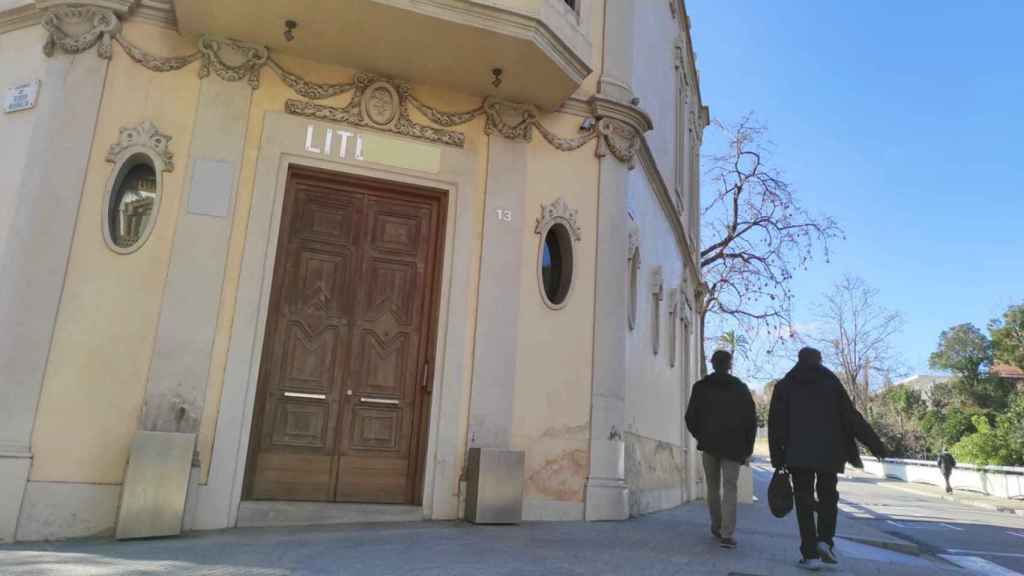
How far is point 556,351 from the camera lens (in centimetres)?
784

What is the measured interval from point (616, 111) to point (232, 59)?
4.38 meters

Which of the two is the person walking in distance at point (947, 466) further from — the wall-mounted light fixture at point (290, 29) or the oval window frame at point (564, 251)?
the wall-mounted light fixture at point (290, 29)

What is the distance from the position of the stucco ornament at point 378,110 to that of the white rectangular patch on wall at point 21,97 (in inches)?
94.6

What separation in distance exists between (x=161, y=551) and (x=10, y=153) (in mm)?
4387

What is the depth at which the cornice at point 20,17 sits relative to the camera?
7116mm

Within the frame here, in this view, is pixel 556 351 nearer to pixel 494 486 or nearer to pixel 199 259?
pixel 494 486

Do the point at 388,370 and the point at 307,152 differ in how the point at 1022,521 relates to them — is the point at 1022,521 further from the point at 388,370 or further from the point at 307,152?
the point at 307,152

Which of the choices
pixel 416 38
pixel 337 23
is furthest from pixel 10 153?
pixel 416 38

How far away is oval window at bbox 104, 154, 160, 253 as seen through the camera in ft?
22.2

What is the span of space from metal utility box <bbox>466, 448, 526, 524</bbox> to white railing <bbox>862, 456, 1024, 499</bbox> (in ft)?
79.3

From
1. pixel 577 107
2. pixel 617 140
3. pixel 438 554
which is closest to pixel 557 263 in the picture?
pixel 617 140

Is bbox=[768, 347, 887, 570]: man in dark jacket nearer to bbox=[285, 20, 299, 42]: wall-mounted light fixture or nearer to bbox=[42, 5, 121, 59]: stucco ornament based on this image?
bbox=[285, 20, 299, 42]: wall-mounted light fixture

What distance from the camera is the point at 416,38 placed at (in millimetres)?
6941

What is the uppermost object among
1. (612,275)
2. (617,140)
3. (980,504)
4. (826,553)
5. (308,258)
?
(617,140)
